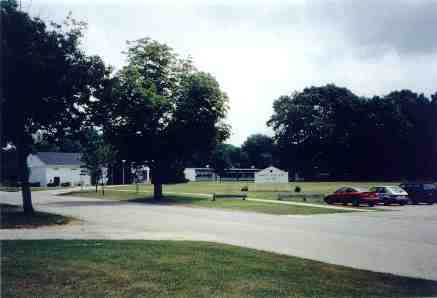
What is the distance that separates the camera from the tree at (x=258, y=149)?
134 meters

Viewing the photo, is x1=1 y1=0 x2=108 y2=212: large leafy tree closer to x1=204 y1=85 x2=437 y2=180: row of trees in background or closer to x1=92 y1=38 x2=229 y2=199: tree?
x1=92 y1=38 x2=229 y2=199: tree

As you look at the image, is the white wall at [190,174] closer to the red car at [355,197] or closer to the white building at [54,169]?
the white building at [54,169]

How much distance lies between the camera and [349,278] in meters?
8.92

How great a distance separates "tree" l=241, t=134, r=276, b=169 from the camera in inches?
5290

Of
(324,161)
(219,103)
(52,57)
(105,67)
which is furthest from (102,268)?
(324,161)

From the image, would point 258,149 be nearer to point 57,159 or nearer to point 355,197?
point 57,159

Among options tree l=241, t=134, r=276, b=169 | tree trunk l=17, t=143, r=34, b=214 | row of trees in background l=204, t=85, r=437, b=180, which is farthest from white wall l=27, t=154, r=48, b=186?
tree l=241, t=134, r=276, b=169

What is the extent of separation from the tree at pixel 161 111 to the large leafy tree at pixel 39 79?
13.8m

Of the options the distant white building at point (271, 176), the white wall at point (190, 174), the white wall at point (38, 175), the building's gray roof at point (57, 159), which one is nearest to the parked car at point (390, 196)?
the distant white building at point (271, 176)

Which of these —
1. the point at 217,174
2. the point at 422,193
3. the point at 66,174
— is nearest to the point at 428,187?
the point at 422,193


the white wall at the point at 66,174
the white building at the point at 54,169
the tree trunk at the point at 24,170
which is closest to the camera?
the tree trunk at the point at 24,170

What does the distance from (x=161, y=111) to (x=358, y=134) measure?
52.8m

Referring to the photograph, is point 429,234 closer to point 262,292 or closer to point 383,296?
point 383,296

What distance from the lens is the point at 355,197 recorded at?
32.9 m
